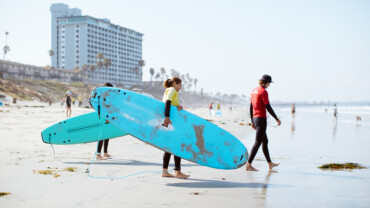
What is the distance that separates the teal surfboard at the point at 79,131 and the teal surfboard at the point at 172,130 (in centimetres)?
168

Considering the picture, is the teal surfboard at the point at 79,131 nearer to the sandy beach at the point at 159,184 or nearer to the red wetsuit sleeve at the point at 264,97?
the sandy beach at the point at 159,184

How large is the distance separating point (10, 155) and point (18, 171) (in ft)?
5.14

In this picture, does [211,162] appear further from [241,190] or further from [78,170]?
[78,170]

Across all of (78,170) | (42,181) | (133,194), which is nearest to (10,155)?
(78,170)

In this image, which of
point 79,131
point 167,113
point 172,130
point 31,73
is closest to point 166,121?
point 167,113

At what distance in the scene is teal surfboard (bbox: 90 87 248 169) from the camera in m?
Result: 4.84

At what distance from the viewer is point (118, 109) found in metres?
5.02

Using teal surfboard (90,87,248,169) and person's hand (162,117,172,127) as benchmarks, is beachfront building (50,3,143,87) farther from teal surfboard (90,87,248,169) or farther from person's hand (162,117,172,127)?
person's hand (162,117,172,127)

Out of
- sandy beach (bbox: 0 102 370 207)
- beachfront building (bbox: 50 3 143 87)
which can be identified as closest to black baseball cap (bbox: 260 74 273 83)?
sandy beach (bbox: 0 102 370 207)

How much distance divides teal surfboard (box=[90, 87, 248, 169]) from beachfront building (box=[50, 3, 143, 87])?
118 meters

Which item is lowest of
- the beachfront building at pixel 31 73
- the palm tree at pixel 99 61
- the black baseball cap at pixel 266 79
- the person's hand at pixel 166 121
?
the person's hand at pixel 166 121

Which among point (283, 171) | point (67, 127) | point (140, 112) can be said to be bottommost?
point (283, 171)

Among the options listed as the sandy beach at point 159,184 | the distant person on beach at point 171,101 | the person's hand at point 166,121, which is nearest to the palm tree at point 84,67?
the sandy beach at point 159,184

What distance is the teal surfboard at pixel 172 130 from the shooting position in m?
4.84
